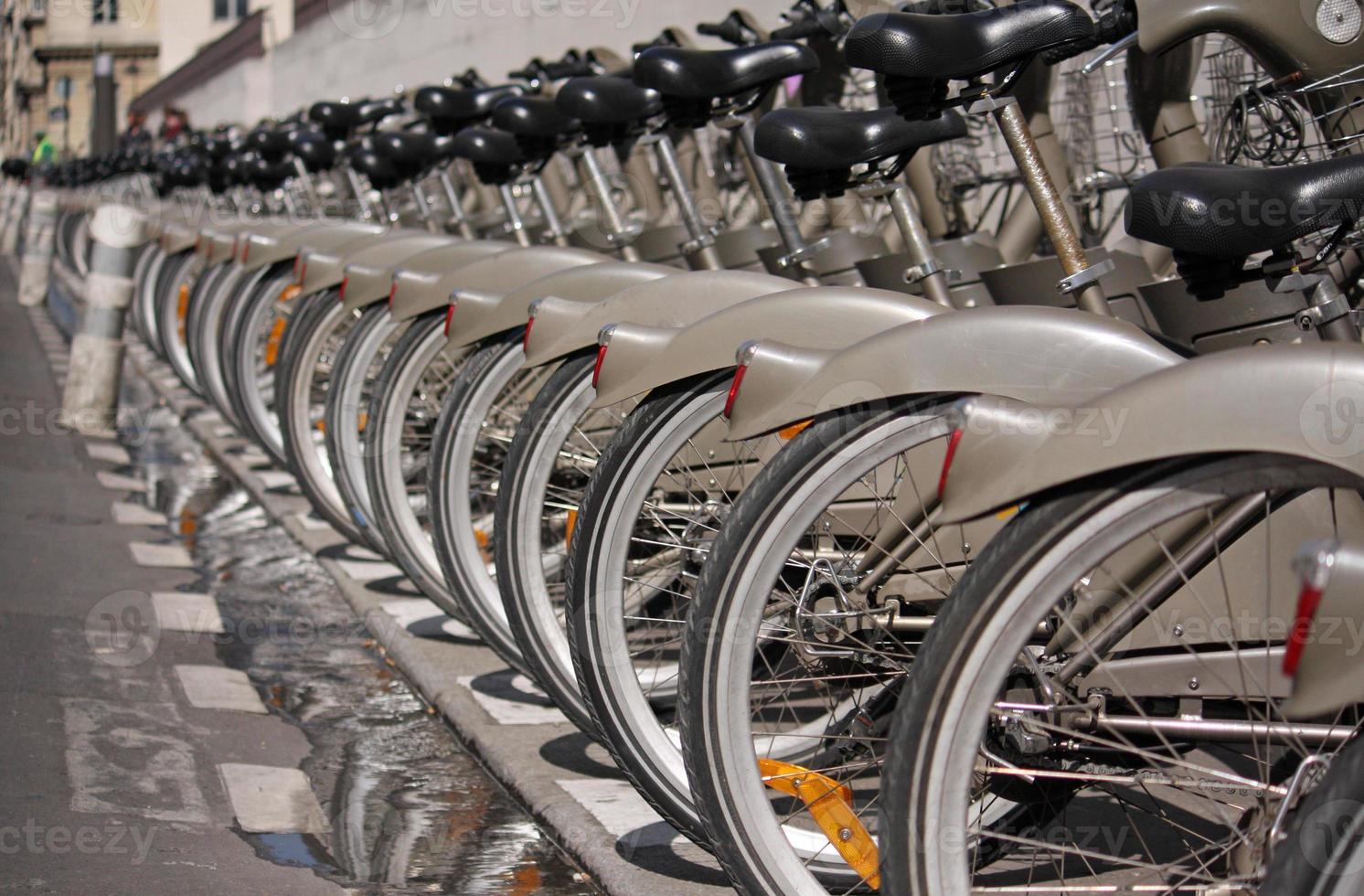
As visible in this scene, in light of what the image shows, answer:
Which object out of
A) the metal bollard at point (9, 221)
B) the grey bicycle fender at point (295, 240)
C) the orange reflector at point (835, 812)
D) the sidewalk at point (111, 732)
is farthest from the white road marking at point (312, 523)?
the metal bollard at point (9, 221)

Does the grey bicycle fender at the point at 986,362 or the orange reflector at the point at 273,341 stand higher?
the grey bicycle fender at the point at 986,362

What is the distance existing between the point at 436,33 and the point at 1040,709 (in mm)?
14204

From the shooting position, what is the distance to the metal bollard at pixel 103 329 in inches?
360

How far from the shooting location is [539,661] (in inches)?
146

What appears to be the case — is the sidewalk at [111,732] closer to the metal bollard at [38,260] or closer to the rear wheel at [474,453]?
the rear wheel at [474,453]

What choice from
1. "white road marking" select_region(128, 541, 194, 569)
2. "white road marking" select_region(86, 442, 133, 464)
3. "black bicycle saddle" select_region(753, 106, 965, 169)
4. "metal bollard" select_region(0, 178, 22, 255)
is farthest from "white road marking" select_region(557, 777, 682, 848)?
"metal bollard" select_region(0, 178, 22, 255)

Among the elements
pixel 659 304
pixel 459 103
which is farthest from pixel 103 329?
pixel 659 304

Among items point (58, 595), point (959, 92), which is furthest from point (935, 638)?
point (58, 595)

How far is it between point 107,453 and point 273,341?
6.79ft

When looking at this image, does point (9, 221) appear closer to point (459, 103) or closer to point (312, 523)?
point (312, 523)

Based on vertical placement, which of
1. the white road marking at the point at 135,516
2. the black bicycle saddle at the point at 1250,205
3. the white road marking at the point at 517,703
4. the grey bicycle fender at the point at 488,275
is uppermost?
the black bicycle saddle at the point at 1250,205

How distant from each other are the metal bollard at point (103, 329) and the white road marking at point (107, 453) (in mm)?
479

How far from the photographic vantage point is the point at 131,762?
383 centimetres

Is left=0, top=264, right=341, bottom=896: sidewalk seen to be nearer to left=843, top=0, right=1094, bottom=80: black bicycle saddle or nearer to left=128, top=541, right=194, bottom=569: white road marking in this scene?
left=128, top=541, right=194, bottom=569: white road marking
